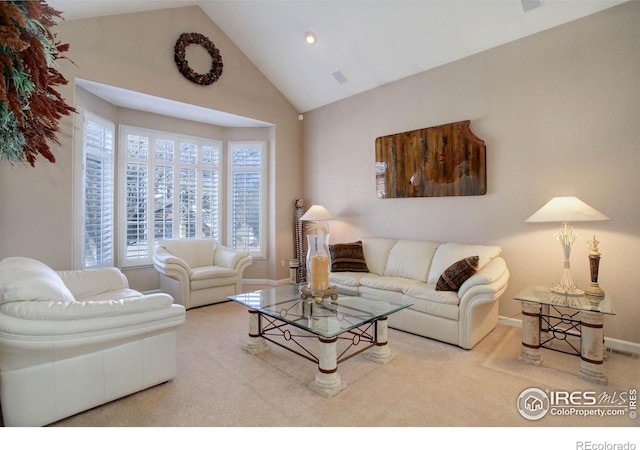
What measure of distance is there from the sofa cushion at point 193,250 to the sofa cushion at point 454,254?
132 inches

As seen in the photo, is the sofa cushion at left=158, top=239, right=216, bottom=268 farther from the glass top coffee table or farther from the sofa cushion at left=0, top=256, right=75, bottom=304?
the sofa cushion at left=0, top=256, right=75, bottom=304

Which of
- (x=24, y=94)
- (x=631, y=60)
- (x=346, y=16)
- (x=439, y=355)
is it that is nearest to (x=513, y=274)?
(x=439, y=355)

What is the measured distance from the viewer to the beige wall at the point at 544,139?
2990 millimetres

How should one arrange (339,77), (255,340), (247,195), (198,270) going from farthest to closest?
(247,195)
(339,77)
(198,270)
(255,340)

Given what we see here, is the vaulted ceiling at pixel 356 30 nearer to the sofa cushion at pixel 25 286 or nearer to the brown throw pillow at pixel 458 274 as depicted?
the brown throw pillow at pixel 458 274

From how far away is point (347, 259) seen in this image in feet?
14.6

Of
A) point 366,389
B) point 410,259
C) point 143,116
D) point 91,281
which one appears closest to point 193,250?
point 91,281

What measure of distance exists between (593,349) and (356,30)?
417 centimetres

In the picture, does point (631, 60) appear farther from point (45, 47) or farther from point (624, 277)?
point (45, 47)

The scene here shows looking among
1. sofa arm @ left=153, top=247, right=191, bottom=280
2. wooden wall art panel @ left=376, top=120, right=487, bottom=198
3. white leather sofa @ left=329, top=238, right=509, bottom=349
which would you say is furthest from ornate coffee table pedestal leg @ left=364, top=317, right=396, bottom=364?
sofa arm @ left=153, top=247, right=191, bottom=280

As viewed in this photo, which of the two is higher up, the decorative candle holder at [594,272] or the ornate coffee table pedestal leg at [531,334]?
the decorative candle holder at [594,272]

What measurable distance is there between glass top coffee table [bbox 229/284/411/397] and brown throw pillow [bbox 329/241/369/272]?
105 centimetres

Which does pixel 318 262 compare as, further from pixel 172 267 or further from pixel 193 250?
pixel 193 250

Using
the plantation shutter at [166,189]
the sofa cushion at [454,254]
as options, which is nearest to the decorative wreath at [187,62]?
the plantation shutter at [166,189]
